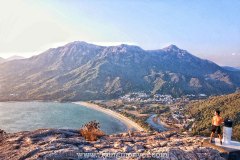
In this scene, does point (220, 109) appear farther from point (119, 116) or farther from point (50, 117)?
point (50, 117)

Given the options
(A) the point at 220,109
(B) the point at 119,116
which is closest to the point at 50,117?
(B) the point at 119,116

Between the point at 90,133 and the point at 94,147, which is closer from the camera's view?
the point at 94,147

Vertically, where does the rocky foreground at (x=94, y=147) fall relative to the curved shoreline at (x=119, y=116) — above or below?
above

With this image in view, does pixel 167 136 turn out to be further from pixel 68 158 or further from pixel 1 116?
pixel 1 116

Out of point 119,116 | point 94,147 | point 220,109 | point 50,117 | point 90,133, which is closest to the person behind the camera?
point 94,147

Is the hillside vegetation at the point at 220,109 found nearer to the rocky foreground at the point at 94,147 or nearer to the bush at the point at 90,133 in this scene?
the bush at the point at 90,133

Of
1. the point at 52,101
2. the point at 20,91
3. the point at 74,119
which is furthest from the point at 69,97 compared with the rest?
the point at 74,119

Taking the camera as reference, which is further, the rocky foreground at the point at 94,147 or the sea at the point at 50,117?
the sea at the point at 50,117

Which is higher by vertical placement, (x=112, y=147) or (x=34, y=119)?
(x=112, y=147)

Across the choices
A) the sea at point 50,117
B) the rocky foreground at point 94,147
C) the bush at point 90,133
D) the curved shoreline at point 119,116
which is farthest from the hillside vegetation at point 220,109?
the rocky foreground at point 94,147
